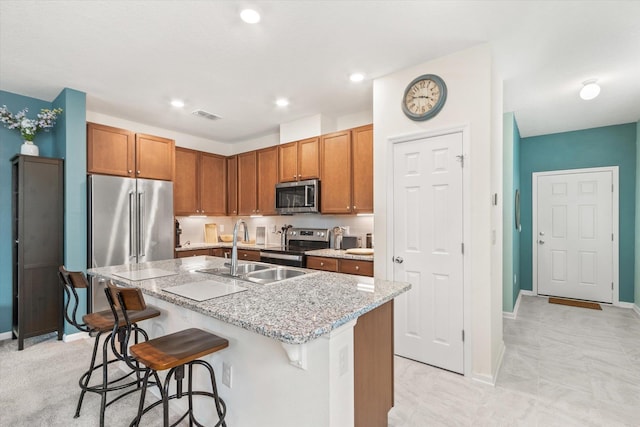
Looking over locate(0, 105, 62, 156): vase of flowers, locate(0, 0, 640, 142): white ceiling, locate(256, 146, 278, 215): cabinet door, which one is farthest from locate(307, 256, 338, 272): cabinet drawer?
locate(0, 105, 62, 156): vase of flowers

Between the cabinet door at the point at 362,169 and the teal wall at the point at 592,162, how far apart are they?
10.8 ft

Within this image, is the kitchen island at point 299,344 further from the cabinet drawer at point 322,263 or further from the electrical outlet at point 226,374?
the cabinet drawer at point 322,263

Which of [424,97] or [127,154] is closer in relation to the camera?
[424,97]

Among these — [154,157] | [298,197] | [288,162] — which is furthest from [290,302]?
[154,157]

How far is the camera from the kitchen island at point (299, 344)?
4.28 feet

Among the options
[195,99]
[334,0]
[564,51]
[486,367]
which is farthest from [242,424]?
[564,51]

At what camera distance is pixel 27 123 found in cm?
328

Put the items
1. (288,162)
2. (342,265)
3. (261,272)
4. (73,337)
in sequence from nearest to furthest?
(261,272), (73,337), (342,265), (288,162)

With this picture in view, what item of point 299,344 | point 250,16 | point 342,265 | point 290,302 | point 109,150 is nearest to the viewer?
point 299,344

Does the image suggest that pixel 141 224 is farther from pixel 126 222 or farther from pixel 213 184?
pixel 213 184

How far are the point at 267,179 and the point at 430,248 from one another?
9.28ft

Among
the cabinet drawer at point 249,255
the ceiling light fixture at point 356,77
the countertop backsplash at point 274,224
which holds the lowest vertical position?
the cabinet drawer at point 249,255

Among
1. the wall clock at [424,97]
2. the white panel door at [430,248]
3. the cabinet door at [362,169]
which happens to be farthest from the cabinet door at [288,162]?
the wall clock at [424,97]

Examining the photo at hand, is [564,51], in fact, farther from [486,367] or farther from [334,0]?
[486,367]
